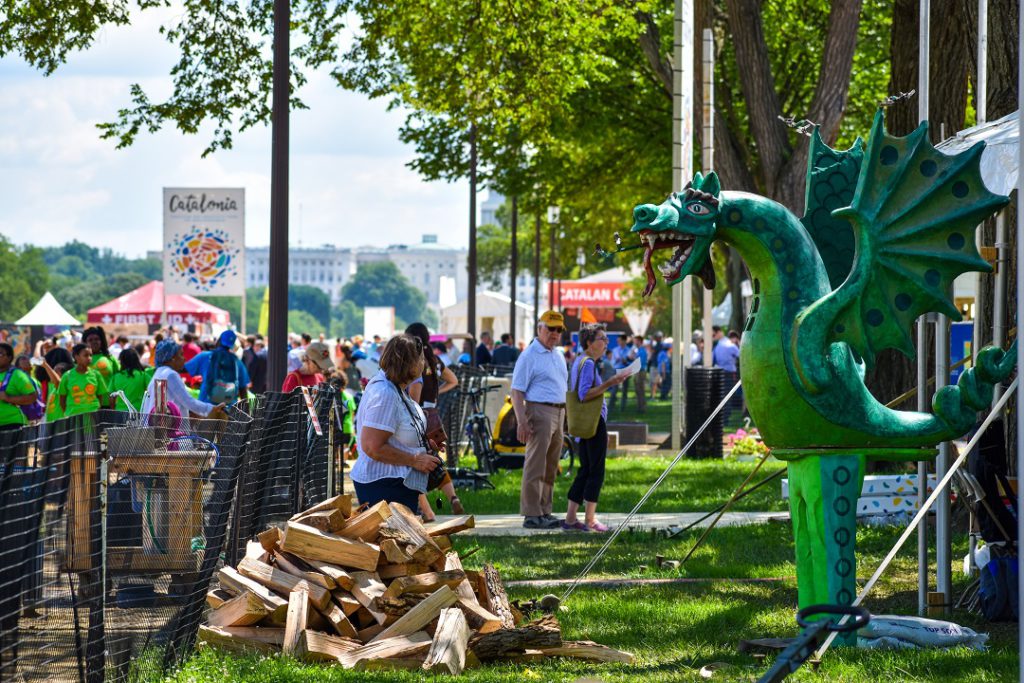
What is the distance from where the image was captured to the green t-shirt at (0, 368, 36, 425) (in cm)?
1392

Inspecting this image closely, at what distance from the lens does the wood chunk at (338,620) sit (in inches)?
304

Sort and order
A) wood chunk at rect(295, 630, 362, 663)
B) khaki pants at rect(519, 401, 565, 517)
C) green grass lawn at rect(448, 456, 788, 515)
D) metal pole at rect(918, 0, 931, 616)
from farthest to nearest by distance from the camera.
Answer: green grass lawn at rect(448, 456, 788, 515) < khaki pants at rect(519, 401, 565, 517) < metal pole at rect(918, 0, 931, 616) < wood chunk at rect(295, 630, 362, 663)

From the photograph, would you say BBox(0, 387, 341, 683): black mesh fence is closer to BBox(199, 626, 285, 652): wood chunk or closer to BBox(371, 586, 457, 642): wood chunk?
BBox(199, 626, 285, 652): wood chunk

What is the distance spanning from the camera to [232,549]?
30.3ft

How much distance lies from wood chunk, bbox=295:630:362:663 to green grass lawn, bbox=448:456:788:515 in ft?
23.9

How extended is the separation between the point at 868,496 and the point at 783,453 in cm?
482

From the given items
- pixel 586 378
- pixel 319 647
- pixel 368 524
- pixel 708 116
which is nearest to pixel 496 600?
pixel 368 524

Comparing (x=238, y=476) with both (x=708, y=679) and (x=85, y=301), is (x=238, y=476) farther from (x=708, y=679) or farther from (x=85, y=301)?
(x=85, y=301)

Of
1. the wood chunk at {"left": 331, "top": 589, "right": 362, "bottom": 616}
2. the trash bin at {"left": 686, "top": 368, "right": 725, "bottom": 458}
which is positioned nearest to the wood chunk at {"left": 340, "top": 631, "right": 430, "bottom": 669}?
the wood chunk at {"left": 331, "top": 589, "right": 362, "bottom": 616}

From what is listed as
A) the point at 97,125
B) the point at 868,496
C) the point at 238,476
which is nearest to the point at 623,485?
the point at 868,496

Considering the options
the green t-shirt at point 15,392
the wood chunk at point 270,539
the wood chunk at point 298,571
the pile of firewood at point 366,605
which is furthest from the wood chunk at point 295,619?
the green t-shirt at point 15,392

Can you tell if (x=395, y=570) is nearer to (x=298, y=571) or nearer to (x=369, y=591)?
(x=369, y=591)

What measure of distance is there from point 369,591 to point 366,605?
77 millimetres

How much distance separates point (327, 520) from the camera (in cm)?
811
